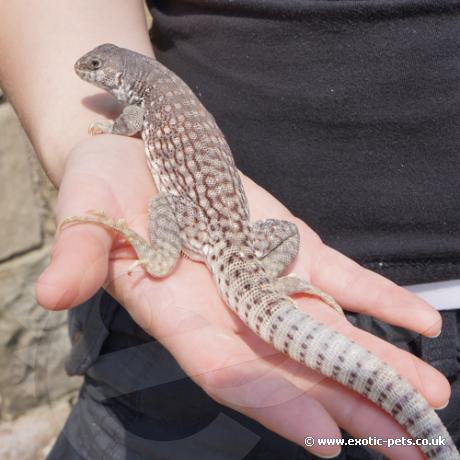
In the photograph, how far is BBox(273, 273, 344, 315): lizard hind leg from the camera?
1.89 metres

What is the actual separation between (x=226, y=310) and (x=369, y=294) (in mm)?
431

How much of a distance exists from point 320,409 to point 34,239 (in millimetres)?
2561

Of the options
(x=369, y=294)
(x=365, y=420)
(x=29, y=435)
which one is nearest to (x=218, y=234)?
(x=369, y=294)

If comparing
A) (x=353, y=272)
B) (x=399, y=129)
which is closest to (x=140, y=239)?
(x=353, y=272)

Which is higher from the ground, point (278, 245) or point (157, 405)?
point (278, 245)

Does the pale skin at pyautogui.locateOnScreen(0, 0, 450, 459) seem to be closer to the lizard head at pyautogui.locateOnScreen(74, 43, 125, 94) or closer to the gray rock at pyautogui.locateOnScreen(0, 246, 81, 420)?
the lizard head at pyautogui.locateOnScreen(74, 43, 125, 94)

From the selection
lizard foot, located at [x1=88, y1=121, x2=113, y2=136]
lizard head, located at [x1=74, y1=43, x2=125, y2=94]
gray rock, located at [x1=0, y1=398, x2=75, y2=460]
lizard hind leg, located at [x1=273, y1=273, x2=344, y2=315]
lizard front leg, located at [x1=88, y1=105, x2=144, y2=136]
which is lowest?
gray rock, located at [x1=0, y1=398, x2=75, y2=460]

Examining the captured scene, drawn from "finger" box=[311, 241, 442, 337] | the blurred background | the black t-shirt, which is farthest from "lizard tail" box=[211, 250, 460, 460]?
the blurred background

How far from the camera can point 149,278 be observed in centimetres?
175

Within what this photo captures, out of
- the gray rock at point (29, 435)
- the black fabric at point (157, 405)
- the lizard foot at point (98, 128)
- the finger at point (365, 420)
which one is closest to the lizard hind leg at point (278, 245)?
the black fabric at point (157, 405)

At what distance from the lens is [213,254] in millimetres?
2012

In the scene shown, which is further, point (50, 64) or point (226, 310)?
point (50, 64)

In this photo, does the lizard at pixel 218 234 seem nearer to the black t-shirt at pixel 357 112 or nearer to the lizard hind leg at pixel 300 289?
the lizard hind leg at pixel 300 289

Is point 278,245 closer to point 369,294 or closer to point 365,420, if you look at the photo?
point 369,294
